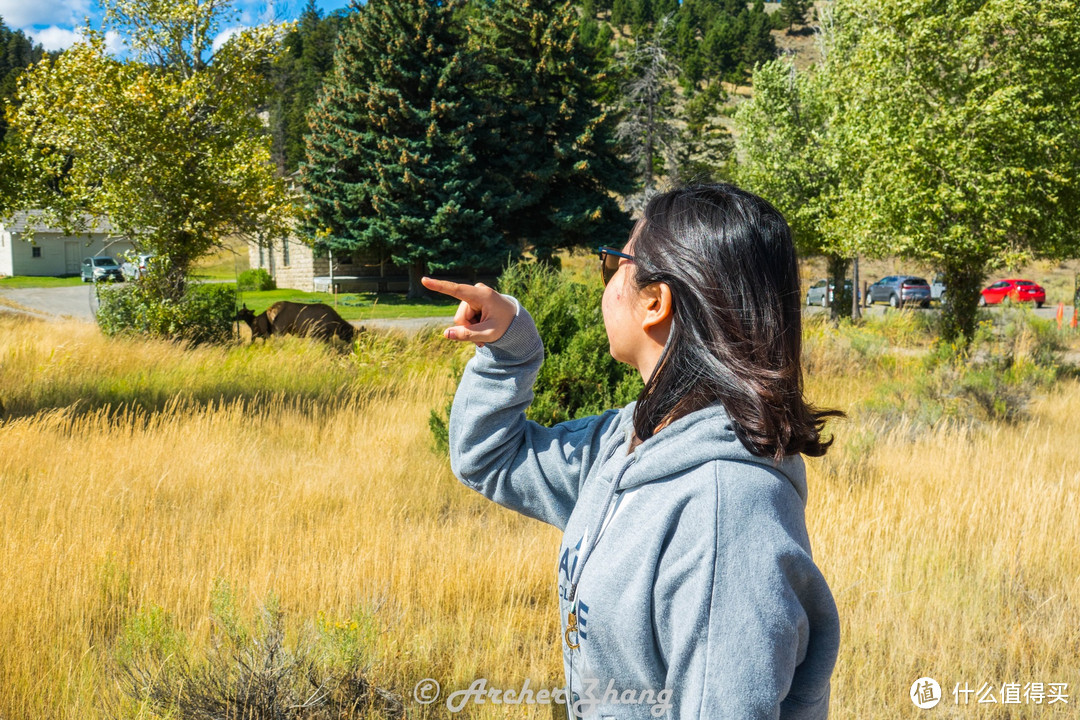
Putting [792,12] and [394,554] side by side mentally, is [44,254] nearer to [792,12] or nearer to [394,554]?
[394,554]

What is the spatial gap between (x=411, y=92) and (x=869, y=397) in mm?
23239

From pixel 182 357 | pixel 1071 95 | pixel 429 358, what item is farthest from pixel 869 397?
pixel 182 357

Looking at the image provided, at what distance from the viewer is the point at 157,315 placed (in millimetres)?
12648

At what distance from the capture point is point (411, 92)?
28.4m

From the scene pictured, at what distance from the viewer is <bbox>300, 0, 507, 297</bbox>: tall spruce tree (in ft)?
89.5

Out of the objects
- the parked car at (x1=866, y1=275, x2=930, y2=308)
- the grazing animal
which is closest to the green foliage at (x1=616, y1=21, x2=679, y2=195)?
the parked car at (x1=866, y1=275, x2=930, y2=308)

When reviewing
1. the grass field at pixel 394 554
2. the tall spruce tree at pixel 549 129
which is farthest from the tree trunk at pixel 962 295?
the tall spruce tree at pixel 549 129

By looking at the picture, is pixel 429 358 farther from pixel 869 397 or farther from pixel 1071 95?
pixel 1071 95

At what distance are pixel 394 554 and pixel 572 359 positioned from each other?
214 cm

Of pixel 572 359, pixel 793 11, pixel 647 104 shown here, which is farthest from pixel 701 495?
pixel 793 11

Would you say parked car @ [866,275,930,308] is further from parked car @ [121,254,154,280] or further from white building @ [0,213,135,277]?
white building @ [0,213,135,277]

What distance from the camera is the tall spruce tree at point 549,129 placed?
93.7 ft

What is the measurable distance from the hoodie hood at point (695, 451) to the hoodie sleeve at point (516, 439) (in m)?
0.41

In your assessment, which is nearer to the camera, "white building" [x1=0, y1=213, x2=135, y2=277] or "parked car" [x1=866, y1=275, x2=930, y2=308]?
"parked car" [x1=866, y1=275, x2=930, y2=308]
